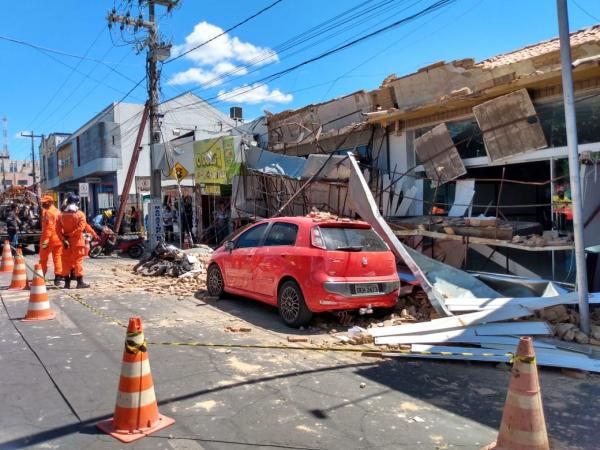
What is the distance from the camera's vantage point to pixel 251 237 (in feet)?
28.6

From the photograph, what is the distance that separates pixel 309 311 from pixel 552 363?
9.91 feet

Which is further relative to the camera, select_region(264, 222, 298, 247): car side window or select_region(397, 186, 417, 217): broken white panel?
select_region(397, 186, 417, 217): broken white panel

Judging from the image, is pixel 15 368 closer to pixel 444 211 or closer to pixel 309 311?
pixel 309 311

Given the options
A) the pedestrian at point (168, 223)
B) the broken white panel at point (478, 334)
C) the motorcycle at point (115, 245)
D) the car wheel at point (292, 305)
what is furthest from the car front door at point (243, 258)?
the pedestrian at point (168, 223)

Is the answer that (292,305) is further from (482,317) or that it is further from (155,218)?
(155,218)

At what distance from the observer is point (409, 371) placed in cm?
541

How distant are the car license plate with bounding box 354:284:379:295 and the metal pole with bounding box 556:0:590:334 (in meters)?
2.57

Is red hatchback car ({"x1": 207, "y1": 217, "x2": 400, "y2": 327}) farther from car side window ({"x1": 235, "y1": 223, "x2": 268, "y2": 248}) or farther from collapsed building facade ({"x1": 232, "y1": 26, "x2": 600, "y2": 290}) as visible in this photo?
collapsed building facade ({"x1": 232, "y1": 26, "x2": 600, "y2": 290})

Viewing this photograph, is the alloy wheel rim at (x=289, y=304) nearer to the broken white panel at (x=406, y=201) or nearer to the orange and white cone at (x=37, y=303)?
the orange and white cone at (x=37, y=303)

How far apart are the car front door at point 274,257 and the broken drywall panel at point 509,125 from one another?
465cm

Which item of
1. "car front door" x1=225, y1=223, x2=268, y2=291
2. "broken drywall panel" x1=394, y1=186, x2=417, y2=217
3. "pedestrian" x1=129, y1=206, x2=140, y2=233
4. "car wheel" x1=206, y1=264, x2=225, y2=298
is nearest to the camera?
"car front door" x1=225, y1=223, x2=268, y2=291

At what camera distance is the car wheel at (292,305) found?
7.09m

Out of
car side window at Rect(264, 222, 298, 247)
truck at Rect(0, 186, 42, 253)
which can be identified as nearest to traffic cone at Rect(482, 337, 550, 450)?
car side window at Rect(264, 222, 298, 247)

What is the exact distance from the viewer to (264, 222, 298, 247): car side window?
7.64 metres
